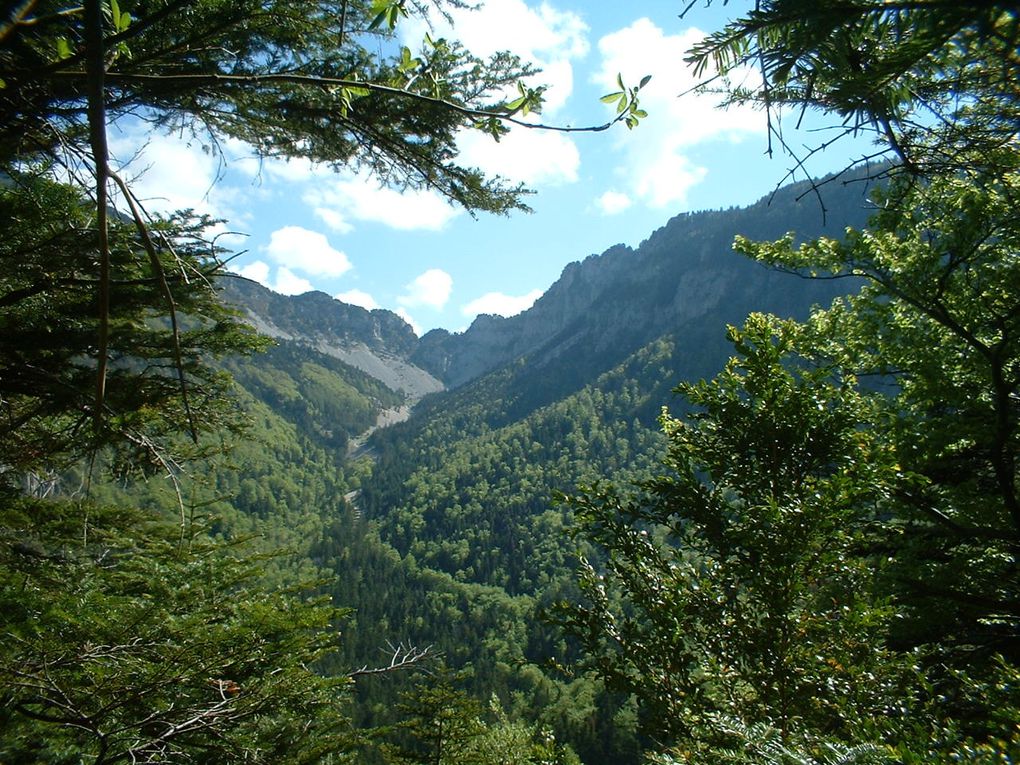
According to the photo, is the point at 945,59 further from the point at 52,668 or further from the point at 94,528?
the point at 94,528

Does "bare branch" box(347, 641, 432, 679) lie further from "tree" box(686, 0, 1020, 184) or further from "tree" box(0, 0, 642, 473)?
"tree" box(686, 0, 1020, 184)

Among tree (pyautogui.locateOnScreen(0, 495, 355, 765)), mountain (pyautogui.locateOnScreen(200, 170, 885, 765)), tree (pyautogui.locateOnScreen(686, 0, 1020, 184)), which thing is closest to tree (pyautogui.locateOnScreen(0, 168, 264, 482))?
tree (pyautogui.locateOnScreen(0, 495, 355, 765))

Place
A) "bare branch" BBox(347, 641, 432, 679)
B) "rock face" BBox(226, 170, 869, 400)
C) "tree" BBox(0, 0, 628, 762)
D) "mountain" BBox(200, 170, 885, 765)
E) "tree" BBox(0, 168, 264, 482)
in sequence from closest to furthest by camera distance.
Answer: "tree" BBox(0, 0, 628, 762), "tree" BBox(0, 168, 264, 482), "bare branch" BBox(347, 641, 432, 679), "mountain" BBox(200, 170, 885, 765), "rock face" BBox(226, 170, 869, 400)

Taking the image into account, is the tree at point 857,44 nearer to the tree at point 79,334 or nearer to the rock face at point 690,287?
the tree at point 79,334

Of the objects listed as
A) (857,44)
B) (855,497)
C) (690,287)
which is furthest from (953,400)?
(690,287)

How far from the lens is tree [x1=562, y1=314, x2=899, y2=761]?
118 inches

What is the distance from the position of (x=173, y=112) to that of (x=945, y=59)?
3954 mm

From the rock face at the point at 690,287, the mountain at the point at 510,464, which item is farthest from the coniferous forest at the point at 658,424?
the rock face at the point at 690,287

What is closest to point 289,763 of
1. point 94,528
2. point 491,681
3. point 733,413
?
point 94,528

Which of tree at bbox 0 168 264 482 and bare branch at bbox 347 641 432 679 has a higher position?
tree at bbox 0 168 264 482

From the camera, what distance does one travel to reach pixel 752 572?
11.4 ft

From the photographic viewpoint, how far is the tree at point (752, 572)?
2992mm

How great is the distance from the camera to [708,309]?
15675 centimetres

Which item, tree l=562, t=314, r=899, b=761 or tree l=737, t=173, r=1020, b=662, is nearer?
tree l=562, t=314, r=899, b=761
